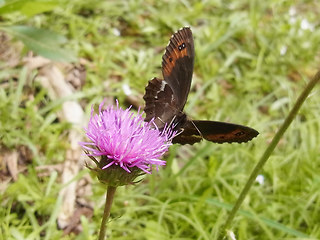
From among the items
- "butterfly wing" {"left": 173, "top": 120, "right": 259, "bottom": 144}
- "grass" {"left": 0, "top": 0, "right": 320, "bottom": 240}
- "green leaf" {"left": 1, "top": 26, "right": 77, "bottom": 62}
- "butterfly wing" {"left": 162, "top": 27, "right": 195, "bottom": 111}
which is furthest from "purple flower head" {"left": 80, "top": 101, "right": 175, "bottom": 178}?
"green leaf" {"left": 1, "top": 26, "right": 77, "bottom": 62}

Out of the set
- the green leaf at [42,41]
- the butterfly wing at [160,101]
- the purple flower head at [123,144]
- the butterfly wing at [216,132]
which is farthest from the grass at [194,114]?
the purple flower head at [123,144]

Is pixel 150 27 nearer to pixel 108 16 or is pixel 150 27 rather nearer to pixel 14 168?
pixel 108 16

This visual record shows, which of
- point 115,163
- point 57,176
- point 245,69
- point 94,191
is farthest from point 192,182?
point 245,69

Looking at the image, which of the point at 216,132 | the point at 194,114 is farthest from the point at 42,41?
the point at 216,132

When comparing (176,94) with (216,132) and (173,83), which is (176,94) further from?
(216,132)

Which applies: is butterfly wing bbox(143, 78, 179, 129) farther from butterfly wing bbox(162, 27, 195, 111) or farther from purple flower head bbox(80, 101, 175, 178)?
purple flower head bbox(80, 101, 175, 178)
